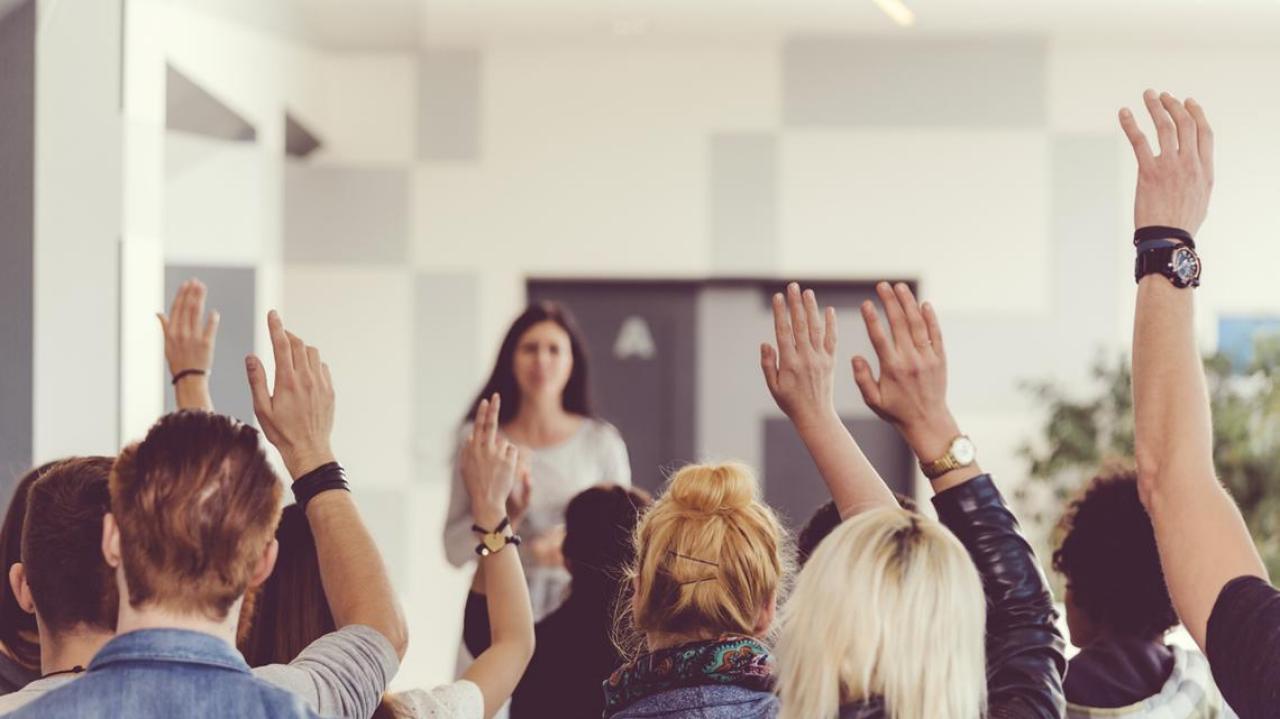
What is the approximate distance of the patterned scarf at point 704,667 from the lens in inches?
56.7

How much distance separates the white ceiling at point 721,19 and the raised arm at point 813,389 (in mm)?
3915

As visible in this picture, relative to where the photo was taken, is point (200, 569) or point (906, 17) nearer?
point (200, 569)

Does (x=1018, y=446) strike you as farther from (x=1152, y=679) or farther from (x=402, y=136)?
(x=1152, y=679)

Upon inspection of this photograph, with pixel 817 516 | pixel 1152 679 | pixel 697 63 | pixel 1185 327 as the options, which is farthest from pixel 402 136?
pixel 1185 327

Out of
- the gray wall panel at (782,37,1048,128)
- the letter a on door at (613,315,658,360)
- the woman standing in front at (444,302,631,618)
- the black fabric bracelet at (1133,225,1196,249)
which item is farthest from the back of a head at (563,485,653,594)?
the gray wall panel at (782,37,1048,128)

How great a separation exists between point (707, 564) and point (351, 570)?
0.38 meters

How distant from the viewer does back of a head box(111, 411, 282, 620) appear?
1086 mm

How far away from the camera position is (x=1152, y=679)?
5.91 feet

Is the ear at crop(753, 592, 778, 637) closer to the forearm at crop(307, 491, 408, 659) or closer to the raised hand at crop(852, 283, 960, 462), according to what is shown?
the raised hand at crop(852, 283, 960, 462)

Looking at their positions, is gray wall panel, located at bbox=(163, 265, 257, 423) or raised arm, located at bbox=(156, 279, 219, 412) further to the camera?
gray wall panel, located at bbox=(163, 265, 257, 423)

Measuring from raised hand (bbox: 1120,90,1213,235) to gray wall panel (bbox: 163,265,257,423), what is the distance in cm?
333

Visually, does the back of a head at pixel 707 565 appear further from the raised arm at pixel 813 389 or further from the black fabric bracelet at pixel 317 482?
the black fabric bracelet at pixel 317 482

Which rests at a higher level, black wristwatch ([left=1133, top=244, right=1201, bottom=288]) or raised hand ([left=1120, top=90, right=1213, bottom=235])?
raised hand ([left=1120, top=90, right=1213, bottom=235])

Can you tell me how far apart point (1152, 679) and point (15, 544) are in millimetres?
1424
